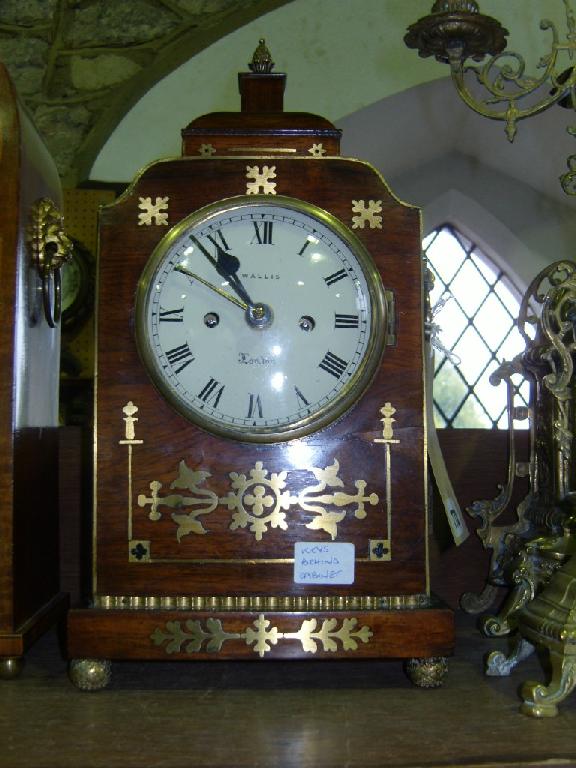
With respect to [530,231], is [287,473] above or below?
below

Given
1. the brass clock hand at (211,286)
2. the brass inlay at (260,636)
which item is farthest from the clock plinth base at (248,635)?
the brass clock hand at (211,286)

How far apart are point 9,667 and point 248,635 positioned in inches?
10.6

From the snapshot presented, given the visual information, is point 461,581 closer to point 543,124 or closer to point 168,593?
point 168,593

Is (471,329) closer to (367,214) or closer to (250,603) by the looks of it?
(367,214)

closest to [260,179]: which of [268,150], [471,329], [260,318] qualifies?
[268,150]

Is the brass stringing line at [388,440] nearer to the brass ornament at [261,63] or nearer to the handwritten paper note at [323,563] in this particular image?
the handwritten paper note at [323,563]

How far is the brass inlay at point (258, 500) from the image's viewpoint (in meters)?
1.07

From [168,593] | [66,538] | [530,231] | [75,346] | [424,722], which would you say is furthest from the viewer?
[530,231]

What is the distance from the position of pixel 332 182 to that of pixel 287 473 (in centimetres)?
33

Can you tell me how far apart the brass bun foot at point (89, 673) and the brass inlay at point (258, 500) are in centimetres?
16

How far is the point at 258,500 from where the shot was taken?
107 cm

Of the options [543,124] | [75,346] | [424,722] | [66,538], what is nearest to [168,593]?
[424,722]

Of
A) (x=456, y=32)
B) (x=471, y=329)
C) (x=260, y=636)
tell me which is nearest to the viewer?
Result: (x=260, y=636)

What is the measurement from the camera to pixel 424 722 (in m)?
0.95
